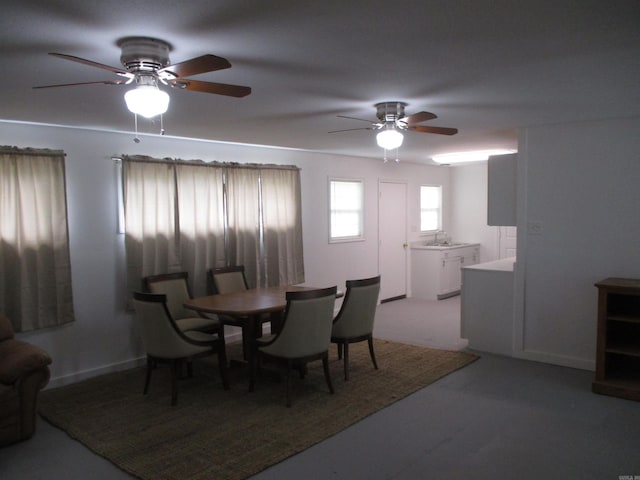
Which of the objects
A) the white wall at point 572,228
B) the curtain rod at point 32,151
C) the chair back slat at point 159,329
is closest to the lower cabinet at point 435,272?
the white wall at point 572,228

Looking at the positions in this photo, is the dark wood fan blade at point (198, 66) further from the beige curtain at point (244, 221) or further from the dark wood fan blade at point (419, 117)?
the beige curtain at point (244, 221)

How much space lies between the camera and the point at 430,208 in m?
8.70

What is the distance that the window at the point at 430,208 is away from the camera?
8.49 metres

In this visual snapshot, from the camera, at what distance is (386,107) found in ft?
11.4

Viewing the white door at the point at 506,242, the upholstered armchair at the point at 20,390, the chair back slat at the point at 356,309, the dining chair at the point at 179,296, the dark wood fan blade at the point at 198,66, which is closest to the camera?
the dark wood fan blade at the point at 198,66

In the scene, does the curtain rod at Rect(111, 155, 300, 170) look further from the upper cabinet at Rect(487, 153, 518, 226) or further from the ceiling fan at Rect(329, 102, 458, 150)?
the upper cabinet at Rect(487, 153, 518, 226)

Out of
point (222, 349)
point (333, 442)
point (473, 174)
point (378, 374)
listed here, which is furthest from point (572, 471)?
point (473, 174)

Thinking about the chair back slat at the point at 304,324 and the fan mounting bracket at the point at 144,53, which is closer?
the fan mounting bracket at the point at 144,53

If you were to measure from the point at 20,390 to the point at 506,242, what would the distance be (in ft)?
24.4

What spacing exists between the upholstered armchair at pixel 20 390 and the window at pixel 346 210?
412 cm

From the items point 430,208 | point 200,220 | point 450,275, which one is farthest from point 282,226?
point 430,208

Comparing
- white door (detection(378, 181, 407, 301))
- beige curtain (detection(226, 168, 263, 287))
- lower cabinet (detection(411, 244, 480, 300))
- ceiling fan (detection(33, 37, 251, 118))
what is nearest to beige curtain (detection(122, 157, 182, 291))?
beige curtain (detection(226, 168, 263, 287))

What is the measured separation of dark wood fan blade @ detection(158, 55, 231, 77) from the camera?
2010 millimetres

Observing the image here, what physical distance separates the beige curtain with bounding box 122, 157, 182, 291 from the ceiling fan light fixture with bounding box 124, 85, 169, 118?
235cm
